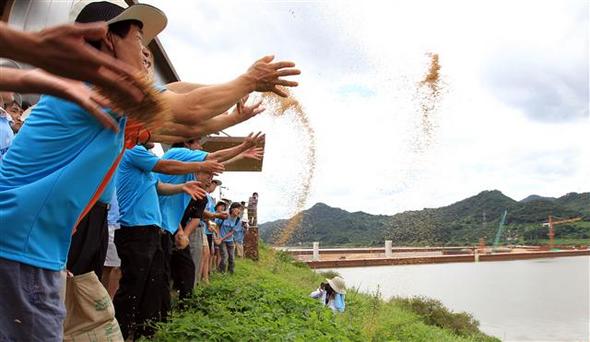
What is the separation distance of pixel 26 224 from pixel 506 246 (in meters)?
65.2

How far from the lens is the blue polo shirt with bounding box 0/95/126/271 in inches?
78.8

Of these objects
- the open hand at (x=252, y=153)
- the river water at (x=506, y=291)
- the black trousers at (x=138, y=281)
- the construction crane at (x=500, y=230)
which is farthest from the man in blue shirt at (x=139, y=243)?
the construction crane at (x=500, y=230)

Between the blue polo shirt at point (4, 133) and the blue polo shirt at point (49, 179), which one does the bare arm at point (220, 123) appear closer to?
the blue polo shirt at point (49, 179)

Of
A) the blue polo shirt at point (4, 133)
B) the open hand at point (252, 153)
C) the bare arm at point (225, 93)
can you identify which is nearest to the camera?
the bare arm at point (225, 93)

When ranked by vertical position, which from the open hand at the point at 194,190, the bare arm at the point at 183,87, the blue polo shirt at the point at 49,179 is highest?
the bare arm at the point at 183,87

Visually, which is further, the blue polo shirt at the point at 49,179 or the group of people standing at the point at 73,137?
the blue polo shirt at the point at 49,179

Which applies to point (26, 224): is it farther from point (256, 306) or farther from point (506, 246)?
point (506, 246)

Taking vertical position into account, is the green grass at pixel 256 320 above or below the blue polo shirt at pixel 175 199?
below

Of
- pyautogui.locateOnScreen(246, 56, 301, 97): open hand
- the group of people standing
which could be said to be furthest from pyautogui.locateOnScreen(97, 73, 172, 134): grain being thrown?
pyautogui.locateOnScreen(246, 56, 301, 97): open hand

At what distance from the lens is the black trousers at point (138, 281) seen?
4293 mm

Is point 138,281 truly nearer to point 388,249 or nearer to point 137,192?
point 137,192

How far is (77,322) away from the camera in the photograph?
2.75 metres

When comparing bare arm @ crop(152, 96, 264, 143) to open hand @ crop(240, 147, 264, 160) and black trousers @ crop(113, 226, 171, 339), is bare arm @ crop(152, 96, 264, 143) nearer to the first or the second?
black trousers @ crop(113, 226, 171, 339)

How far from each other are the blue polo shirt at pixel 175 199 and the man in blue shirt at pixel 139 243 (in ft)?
1.60
